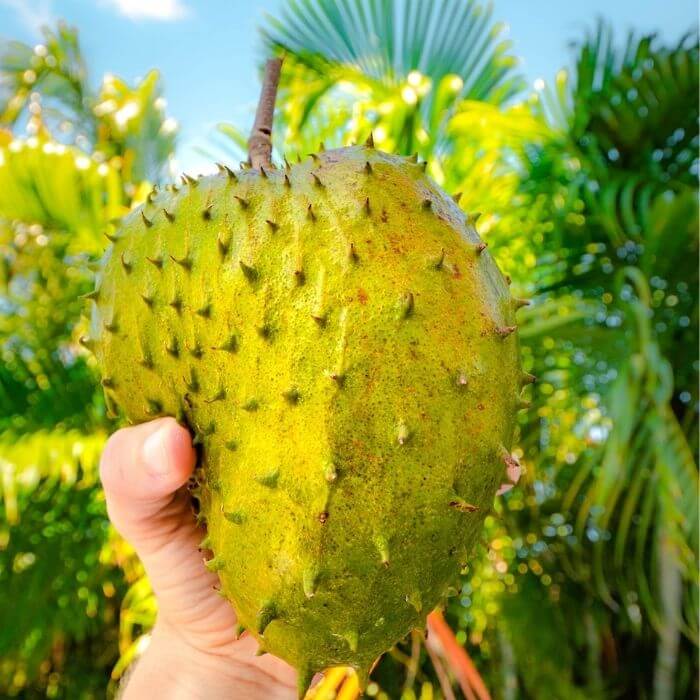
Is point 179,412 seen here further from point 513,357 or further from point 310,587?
point 513,357

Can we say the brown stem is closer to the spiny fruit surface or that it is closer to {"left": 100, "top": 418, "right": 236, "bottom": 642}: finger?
the spiny fruit surface

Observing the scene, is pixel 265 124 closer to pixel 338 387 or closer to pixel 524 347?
pixel 338 387

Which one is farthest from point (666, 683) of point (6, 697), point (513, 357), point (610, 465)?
point (6, 697)

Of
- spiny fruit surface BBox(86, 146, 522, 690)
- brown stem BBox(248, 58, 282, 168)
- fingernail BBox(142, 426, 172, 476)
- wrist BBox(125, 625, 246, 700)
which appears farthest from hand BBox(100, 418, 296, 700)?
brown stem BBox(248, 58, 282, 168)

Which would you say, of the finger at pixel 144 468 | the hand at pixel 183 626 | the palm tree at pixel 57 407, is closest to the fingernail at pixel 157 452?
the finger at pixel 144 468

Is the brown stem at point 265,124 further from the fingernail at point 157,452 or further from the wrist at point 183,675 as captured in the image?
the wrist at point 183,675

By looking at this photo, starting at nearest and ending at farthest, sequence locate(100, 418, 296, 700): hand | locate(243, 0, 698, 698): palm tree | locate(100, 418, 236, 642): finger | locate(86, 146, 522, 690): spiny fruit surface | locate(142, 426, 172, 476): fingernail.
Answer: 1. locate(86, 146, 522, 690): spiny fruit surface
2. locate(142, 426, 172, 476): fingernail
3. locate(100, 418, 236, 642): finger
4. locate(100, 418, 296, 700): hand
5. locate(243, 0, 698, 698): palm tree
